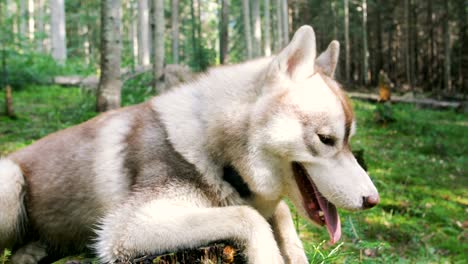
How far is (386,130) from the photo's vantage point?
1188 cm

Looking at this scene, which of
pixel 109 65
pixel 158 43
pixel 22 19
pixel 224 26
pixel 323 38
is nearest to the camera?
pixel 109 65

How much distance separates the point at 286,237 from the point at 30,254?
1.52 m

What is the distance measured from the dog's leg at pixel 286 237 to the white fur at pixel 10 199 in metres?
1.49

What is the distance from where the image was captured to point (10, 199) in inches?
104

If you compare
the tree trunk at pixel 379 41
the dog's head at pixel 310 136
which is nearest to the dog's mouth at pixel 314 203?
the dog's head at pixel 310 136

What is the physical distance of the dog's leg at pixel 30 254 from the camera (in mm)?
2693

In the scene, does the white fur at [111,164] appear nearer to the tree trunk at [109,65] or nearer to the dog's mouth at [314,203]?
the dog's mouth at [314,203]

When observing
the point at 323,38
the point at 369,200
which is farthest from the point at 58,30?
the point at 369,200

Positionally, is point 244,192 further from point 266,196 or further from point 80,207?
point 80,207

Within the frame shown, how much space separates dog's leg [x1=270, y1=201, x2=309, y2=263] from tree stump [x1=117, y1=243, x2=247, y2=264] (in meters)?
0.53

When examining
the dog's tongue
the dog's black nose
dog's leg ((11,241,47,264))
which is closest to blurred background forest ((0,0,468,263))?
the dog's tongue

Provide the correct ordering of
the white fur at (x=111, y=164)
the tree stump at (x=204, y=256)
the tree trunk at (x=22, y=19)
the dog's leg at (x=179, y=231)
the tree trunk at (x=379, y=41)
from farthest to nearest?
1. the tree trunk at (x=379, y=41)
2. the tree trunk at (x=22, y=19)
3. the white fur at (x=111, y=164)
4. the dog's leg at (x=179, y=231)
5. the tree stump at (x=204, y=256)

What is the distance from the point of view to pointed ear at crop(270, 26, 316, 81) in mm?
2326

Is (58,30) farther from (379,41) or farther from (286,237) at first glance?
(286,237)
